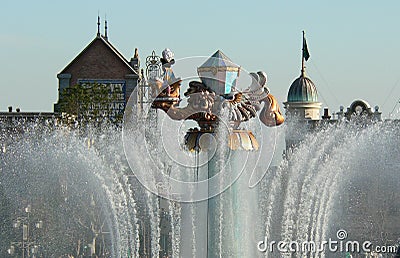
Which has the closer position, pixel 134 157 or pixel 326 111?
pixel 134 157

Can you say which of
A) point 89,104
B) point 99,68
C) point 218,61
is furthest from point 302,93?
point 218,61

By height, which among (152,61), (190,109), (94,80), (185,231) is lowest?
(185,231)

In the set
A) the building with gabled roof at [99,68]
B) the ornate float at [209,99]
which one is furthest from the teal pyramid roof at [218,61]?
the building with gabled roof at [99,68]

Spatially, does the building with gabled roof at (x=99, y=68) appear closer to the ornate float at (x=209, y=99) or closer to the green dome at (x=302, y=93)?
the green dome at (x=302, y=93)

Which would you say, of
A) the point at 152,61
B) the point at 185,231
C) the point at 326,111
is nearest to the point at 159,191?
the point at 185,231

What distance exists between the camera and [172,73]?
19203 millimetres

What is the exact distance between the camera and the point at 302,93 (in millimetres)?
79000

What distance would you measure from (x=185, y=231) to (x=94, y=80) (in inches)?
2255

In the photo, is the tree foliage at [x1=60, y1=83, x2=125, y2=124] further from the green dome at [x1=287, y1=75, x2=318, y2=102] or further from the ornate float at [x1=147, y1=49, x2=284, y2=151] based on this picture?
the ornate float at [x1=147, y1=49, x2=284, y2=151]

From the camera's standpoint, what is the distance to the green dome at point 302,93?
78.9 metres

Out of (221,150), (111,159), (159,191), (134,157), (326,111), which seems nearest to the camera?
(221,150)

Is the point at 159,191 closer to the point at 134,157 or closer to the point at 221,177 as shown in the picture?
the point at 134,157

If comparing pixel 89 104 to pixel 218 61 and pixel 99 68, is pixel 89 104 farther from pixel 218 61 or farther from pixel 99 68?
pixel 218 61

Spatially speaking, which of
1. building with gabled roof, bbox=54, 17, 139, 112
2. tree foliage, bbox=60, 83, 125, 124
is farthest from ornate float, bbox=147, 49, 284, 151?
building with gabled roof, bbox=54, 17, 139, 112
